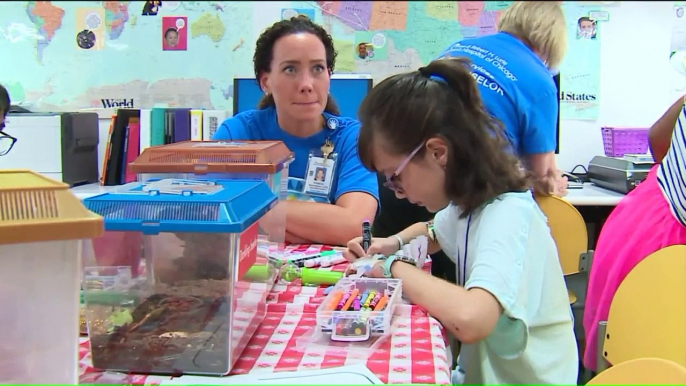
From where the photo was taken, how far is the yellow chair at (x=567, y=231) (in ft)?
6.79

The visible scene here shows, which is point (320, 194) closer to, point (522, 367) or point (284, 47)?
point (284, 47)

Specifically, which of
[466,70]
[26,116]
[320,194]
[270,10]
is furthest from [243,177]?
[270,10]

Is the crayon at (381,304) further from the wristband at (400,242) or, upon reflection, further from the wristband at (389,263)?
the wristband at (400,242)

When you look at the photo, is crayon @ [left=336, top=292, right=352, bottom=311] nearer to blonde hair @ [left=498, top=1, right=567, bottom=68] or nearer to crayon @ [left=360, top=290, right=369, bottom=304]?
crayon @ [left=360, top=290, right=369, bottom=304]

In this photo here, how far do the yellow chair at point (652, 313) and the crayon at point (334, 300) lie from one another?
0.62 m

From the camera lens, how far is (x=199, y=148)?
3.85 ft

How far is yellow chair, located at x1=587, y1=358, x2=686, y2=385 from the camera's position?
73 centimetres

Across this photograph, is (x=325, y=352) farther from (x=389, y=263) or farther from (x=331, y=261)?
(x=331, y=261)

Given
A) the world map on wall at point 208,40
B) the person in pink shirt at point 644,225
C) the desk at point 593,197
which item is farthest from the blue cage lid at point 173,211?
the world map on wall at point 208,40

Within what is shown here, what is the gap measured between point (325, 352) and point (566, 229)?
1.50 metres

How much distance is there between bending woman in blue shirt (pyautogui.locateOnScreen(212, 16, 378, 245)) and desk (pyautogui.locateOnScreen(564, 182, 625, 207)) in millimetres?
1128

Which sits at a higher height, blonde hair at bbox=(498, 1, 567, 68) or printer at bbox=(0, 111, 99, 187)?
blonde hair at bbox=(498, 1, 567, 68)

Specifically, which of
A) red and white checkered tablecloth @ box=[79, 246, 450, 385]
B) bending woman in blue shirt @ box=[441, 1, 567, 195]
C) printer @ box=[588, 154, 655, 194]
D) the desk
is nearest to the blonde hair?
bending woman in blue shirt @ box=[441, 1, 567, 195]

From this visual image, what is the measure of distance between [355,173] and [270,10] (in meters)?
1.67
